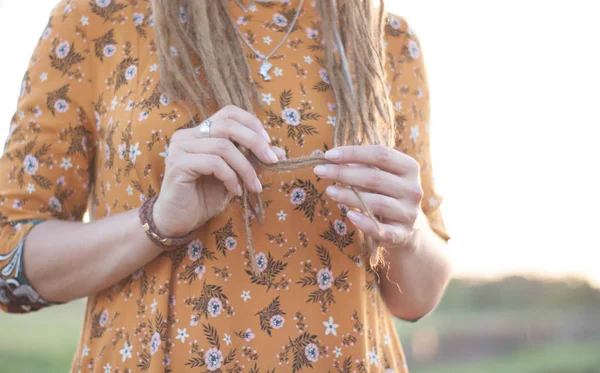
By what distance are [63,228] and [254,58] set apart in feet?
1.47

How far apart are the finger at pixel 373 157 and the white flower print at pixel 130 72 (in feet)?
1.36

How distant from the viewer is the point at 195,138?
42.7 inches

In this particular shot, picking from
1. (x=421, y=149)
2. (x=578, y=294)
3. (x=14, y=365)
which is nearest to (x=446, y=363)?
(x=578, y=294)

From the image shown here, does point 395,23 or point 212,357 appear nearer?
point 212,357

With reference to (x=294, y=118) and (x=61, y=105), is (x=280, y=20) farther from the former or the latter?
(x=61, y=105)

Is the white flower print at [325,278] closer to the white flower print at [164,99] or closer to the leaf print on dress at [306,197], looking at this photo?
the leaf print on dress at [306,197]

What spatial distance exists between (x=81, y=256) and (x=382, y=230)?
49cm

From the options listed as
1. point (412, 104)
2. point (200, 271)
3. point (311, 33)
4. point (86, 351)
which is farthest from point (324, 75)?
point (86, 351)

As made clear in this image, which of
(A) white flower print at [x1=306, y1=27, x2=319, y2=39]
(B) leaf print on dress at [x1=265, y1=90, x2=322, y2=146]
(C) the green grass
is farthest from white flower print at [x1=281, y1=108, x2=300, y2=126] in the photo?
(C) the green grass

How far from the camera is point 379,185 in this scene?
1.11 meters

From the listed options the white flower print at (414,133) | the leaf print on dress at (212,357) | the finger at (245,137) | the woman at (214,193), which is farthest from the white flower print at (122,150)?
the white flower print at (414,133)

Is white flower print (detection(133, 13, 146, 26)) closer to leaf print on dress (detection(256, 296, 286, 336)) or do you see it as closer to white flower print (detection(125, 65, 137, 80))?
white flower print (detection(125, 65, 137, 80))

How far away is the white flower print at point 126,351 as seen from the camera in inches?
46.2

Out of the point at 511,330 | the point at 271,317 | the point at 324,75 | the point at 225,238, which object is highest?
the point at 324,75
